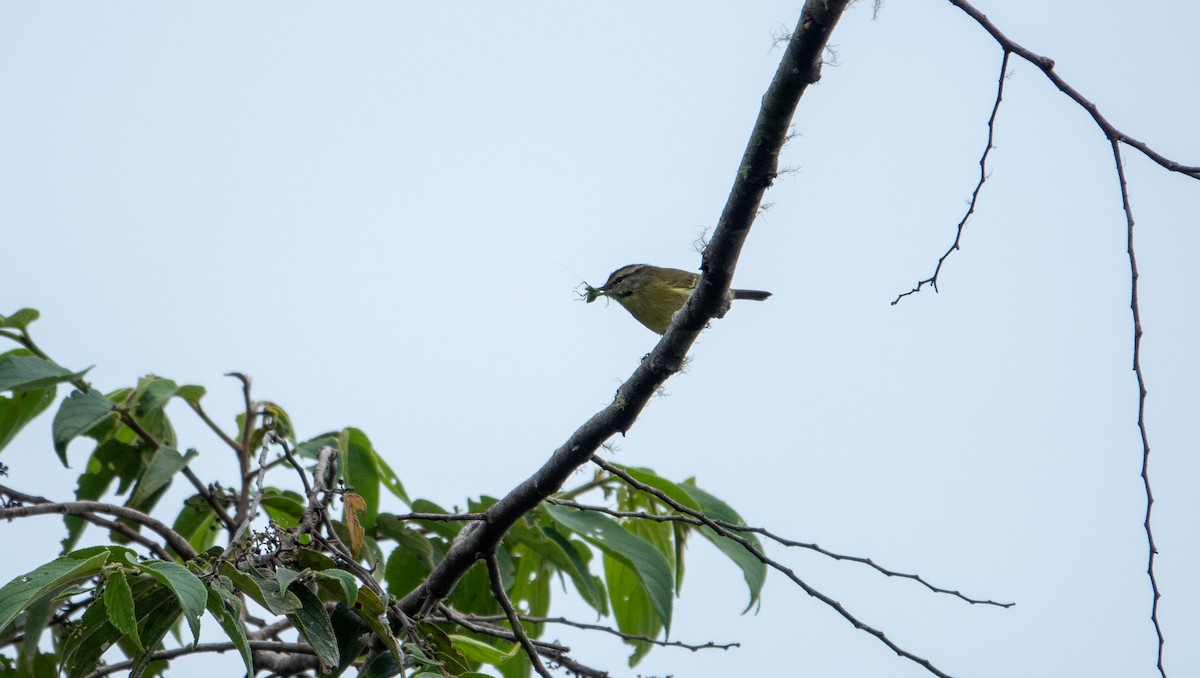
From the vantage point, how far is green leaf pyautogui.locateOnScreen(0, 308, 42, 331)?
3.37m

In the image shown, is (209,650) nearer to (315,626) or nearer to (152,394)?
(152,394)

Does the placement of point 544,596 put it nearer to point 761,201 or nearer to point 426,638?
point 426,638

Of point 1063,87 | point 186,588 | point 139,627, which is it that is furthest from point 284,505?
point 1063,87

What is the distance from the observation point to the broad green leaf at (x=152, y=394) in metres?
3.28

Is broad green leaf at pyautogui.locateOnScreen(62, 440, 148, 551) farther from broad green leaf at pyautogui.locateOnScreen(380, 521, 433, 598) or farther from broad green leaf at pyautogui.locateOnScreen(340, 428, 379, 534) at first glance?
broad green leaf at pyautogui.locateOnScreen(380, 521, 433, 598)

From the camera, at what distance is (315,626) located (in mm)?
2102

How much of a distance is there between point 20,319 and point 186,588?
2007 mm

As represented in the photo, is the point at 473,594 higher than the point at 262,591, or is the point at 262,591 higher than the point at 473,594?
the point at 473,594

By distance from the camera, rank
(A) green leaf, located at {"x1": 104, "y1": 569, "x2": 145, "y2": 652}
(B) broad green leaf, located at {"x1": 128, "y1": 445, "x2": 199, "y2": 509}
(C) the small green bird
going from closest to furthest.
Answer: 1. (A) green leaf, located at {"x1": 104, "y1": 569, "x2": 145, "y2": 652}
2. (B) broad green leaf, located at {"x1": 128, "y1": 445, "x2": 199, "y2": 509}
3. (C) the small green bird

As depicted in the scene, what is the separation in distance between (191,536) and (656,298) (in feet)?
9.12

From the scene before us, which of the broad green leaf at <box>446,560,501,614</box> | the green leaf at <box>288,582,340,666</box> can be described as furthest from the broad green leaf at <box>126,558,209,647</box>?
the broad green leaf at <box>446,560,501,614</box>

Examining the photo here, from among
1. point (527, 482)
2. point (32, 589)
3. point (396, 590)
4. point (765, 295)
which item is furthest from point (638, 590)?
point (765, 295)

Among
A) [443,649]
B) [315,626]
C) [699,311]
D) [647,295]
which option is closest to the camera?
[315,626]

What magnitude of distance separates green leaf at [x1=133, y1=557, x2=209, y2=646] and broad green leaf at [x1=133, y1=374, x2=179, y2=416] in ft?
5.07
